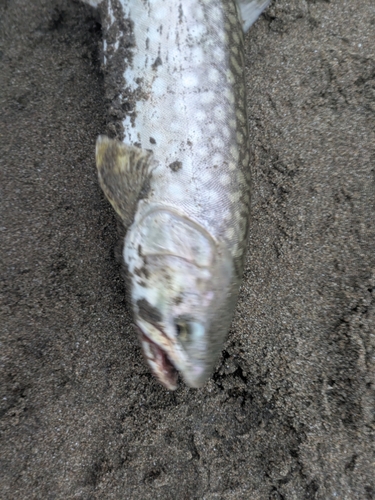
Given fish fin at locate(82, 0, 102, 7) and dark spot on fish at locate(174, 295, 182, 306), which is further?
fish fin at locate(82, 0, 102, 7)

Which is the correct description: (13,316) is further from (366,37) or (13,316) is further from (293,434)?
(366,37)

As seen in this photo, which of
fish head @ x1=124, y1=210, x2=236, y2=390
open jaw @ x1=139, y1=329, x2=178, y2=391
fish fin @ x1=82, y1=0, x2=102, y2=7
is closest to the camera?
fish head @ x1=124, y1=210, x2=236, y2=390

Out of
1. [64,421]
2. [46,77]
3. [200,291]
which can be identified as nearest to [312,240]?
[200,291]

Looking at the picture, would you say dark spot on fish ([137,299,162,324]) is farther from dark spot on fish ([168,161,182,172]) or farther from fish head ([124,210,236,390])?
dark spot on fish ([168,161,182,172])

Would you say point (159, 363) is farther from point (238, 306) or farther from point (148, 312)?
point (238, 306)

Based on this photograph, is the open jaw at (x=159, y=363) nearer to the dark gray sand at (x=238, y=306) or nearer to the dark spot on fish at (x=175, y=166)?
the dark gray sand at (x=238, y=306)

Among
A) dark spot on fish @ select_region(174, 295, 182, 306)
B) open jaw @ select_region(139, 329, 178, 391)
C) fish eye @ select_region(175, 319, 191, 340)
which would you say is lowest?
open jaw @ select_region(139, 329, 178, 391)

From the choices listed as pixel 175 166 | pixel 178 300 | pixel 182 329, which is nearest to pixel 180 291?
pixel 178 300

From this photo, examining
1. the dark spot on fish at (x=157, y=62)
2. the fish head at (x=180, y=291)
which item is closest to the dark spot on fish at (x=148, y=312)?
the fish head at (x=180, y=291)

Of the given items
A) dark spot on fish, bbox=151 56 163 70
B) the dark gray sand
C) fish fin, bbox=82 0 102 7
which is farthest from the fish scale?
the dark gray sand
